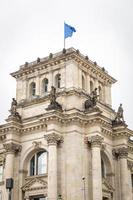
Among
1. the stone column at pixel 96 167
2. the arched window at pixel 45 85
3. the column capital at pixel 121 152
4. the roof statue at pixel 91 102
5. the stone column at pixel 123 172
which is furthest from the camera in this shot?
the arched window at pixel 45 85

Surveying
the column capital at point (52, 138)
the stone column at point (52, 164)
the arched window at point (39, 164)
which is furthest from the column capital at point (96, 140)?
the arched window at point (39, 164)

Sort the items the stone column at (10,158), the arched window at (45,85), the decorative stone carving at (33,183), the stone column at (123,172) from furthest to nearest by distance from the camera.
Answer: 1. the arched window at (45,85)
2. the stone column at (123,172)
3. the stone column at (10,158)
4. the decorative stone carving at (33,183)

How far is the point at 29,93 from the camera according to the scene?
5209 centimetres

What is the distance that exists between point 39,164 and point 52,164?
4725mm

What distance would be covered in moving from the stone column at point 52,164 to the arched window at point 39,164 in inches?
136

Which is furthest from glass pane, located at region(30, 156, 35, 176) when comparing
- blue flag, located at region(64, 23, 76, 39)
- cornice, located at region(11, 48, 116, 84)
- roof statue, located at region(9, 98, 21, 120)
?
blue flag, located at region(64, 23, 76, 39)

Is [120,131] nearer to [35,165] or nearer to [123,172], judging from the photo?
[123,172]

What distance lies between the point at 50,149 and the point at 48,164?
1.53 m

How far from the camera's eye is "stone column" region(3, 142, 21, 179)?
46.7 m

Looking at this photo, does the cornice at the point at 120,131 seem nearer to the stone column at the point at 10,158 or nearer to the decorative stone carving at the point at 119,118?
the decorative stone carving at the point at 119,118

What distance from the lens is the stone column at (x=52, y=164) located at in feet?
139

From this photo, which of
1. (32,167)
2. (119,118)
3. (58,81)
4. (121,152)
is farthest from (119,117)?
(32,167)

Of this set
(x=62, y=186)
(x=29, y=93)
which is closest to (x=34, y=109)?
(x=29, y=93)

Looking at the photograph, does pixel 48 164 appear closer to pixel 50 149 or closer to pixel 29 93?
pixel 50 149
